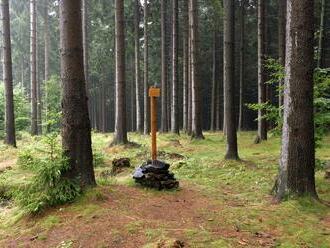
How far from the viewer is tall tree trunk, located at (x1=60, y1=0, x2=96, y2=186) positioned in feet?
25.1

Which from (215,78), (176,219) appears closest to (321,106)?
(176,219)

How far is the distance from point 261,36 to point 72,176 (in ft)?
40.1

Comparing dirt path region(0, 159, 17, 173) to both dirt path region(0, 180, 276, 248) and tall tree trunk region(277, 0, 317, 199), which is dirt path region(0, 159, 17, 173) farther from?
tall tree trunk region(277, 0, 317, 199)

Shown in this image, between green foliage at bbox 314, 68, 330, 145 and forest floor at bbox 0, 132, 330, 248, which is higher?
green foliage at bbox 314, 68, 330, 145

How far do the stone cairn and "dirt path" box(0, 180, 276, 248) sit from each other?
0.56m

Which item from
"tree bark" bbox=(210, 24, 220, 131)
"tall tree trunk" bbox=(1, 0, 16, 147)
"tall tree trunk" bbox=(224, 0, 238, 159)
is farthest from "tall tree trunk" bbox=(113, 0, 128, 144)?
"tree bark" bbox=(210, 24, 220, 131)

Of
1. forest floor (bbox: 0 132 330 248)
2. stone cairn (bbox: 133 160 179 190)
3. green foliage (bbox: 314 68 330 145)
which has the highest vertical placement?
green foliage (bbox: 314 68 330 145)

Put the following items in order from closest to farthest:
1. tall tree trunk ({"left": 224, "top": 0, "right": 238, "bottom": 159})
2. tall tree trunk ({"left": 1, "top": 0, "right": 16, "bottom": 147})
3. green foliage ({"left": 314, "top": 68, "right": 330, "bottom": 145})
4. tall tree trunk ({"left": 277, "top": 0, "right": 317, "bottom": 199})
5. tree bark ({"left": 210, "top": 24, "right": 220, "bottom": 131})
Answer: tall tree trunk ({"left": 277, "top": 0, "right": 317, "bottom": 199}), green foliage ({"left": 314, "top": 68, "right": 330, "bottom": 145}), tall tree trunk ({"left": 224, "top": 0, "right": 238, "bottom": 159}), tall tree trunk ({"left": 1, "top": 0, "right": 16, "bottom": 147}), tree bark ({"left": 210, "top": 24, "right": 220, "bottom": 131})

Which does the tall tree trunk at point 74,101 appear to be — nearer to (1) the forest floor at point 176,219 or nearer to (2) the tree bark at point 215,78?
(1) the forest floor at point 176,219

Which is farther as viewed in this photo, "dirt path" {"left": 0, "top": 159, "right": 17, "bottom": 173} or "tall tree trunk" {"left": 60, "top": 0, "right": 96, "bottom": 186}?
"dirt path" {"left": 0, "top": 159, "right": 17, "bottom": 173}

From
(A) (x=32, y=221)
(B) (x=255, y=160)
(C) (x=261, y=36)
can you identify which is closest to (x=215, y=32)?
(C) (x=261, y=36)

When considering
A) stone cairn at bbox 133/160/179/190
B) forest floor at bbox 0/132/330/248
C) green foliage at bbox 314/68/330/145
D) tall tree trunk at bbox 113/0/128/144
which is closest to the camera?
forest floor at bbox 0/132/330/248

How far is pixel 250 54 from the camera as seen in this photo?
129ft

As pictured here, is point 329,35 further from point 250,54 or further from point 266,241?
point 266,241
